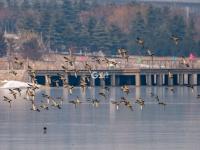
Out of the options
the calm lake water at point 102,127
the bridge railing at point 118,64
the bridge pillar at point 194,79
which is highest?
the bridge railing at point 118,64

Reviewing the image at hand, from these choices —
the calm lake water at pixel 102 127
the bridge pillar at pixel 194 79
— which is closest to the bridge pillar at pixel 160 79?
Answer: the bridge pillar at pixel 194 79

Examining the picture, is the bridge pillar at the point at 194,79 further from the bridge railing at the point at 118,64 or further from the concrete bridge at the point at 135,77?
the bridge railing at the point at 118,64

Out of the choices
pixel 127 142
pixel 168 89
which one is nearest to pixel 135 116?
pixel 127 142

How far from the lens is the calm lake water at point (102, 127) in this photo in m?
79.9

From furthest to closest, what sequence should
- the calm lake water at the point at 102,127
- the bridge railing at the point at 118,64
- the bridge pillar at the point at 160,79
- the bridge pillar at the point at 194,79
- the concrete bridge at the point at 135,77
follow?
the bridge railing at the point at 118,64, the bridge pillar at the point at 194,79, the bridge pillar at the point at 160,79, the concrete bridge at the point at 135,77, the calm lake water at the point at 102,127

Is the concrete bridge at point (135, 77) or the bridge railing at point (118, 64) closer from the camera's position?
the concrete bridge at point (135, 77)

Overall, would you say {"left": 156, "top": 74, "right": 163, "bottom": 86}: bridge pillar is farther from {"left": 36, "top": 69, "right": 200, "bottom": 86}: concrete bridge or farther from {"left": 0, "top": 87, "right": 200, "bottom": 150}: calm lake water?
{"left": 0, "top": 87, "right": 200, "bottom": 150}: calm lake water

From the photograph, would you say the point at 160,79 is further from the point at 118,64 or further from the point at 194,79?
the point at 118,64

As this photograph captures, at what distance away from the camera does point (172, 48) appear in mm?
191375

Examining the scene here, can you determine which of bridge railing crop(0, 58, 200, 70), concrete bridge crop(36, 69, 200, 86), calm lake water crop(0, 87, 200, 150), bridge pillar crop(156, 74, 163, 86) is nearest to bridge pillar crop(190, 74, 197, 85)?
concrete bridge crop(36, 69, 200, 86)

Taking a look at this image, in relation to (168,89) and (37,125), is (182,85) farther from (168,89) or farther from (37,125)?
(37,125)

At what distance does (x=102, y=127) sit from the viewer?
9006cm

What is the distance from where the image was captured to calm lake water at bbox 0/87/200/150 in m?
79.9

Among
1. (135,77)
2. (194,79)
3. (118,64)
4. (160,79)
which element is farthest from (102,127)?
(118,64)
